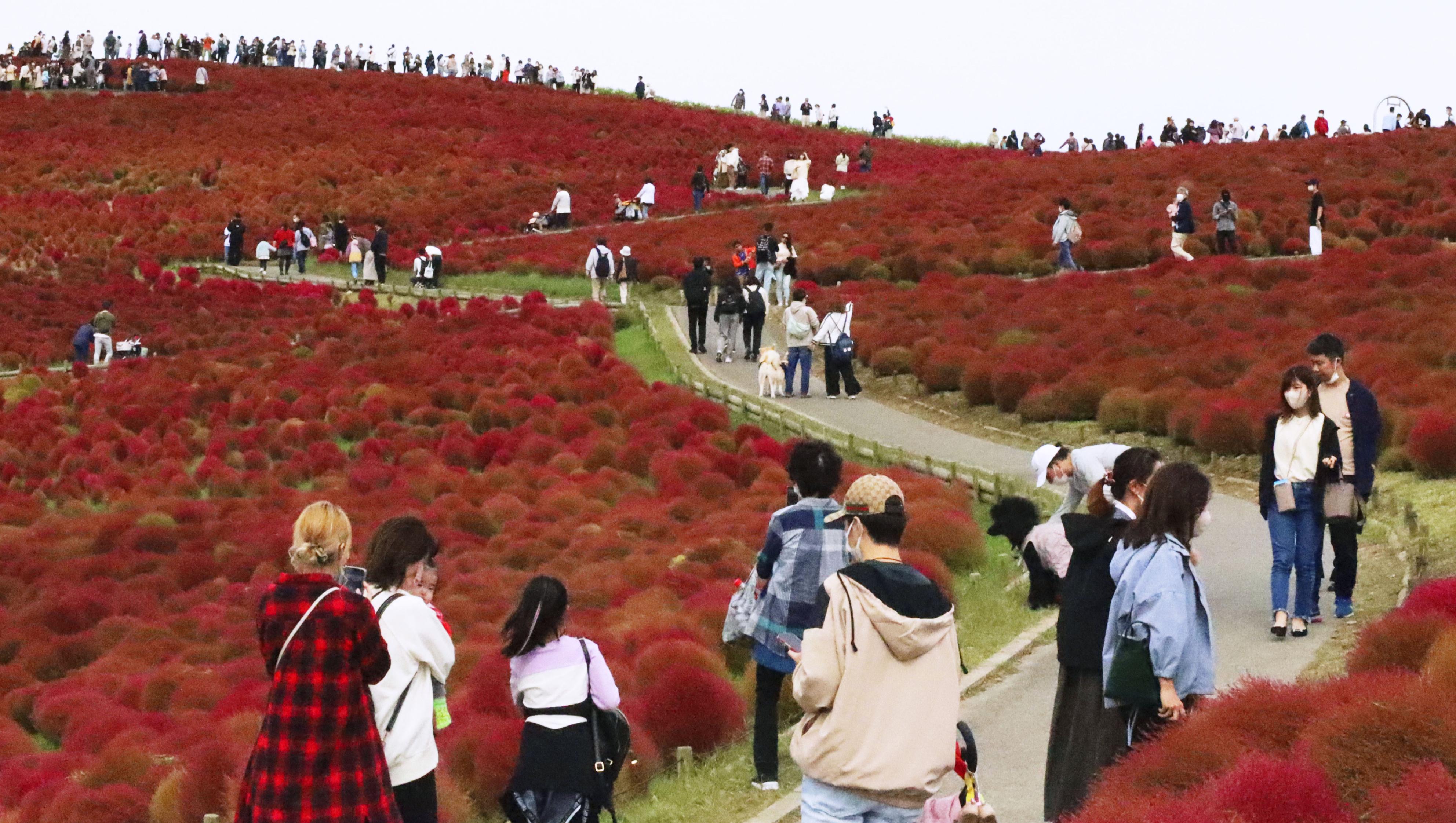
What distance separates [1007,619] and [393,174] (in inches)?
1966

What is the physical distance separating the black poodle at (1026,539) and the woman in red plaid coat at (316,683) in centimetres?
409

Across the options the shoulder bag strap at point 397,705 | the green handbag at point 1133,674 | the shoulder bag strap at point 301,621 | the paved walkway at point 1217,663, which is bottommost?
the paved walkway at point 1217,663

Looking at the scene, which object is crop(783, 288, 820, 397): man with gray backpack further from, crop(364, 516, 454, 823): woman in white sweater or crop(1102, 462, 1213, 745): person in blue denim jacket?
crop(364, 516, 454, 823): woman in white sweater

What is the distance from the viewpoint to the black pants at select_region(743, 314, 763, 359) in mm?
30109

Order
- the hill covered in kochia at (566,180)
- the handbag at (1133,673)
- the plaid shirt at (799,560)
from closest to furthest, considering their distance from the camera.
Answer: the handbag at (1133,673)
the plaid shirt at (799,560)
the hill covered in kochia at (566,180)

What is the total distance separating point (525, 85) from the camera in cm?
8431

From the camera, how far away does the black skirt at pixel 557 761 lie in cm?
841

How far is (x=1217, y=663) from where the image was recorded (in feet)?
39.1

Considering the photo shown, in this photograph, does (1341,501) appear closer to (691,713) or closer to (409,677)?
(691,713)

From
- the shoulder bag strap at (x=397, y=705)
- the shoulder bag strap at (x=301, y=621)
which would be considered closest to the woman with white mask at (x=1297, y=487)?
the shoulder bag strap at (x=397, y=705)

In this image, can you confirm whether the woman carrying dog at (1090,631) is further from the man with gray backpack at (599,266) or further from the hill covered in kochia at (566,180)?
the hill covered in kochia at (566,180)

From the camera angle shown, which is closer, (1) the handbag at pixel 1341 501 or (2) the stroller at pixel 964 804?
(2) the stroller at pixel 964 804

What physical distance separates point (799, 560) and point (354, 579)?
270 cm

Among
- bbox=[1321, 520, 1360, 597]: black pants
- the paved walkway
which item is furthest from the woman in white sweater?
bbox=[1321, 520, 1360, 597]: black pants
